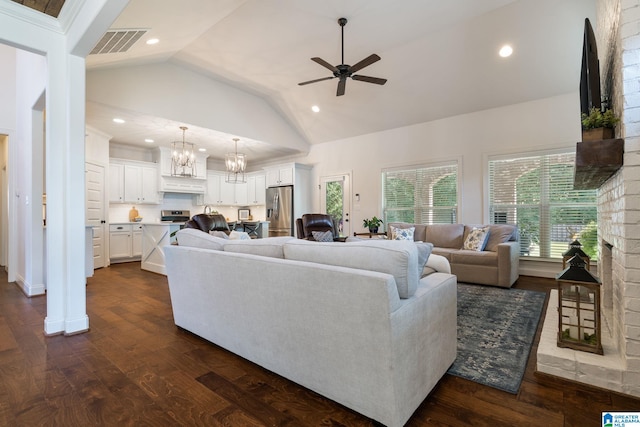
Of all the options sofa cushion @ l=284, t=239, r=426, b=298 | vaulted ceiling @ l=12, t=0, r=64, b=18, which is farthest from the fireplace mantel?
vaulted ceiling @ l=12, t=0, r=64, b=18

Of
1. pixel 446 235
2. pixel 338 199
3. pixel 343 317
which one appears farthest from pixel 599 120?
pixel 338 199

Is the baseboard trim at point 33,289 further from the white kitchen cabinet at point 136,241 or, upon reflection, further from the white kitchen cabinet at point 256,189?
the white kitchen cabinet at point 256,189

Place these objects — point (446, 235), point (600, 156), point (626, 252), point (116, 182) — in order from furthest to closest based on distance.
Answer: point (116, 182), point (446, 235), point (600, 156), point (626, 252)

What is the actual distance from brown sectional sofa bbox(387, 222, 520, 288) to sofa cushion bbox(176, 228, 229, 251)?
11.4 ft

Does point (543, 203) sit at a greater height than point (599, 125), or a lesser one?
lesser

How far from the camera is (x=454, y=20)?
4.11 metres

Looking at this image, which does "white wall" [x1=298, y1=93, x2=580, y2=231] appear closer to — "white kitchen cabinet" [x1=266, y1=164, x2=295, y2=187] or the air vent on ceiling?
"white kitchen cabinet" [x1=266, y1=164, x2=295, y2=187]

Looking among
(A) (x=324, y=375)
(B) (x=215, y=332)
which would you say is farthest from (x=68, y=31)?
(A) (x=324, y=375)

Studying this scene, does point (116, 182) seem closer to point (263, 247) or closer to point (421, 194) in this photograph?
point (263, 247)

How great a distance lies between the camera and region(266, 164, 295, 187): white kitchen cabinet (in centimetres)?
764

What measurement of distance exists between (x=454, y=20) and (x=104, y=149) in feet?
22.1

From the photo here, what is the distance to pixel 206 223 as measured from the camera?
472 cm

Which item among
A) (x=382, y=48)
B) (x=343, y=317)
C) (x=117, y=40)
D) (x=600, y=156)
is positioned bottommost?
(x=343, y=317)

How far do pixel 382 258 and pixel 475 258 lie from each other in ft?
11.3
